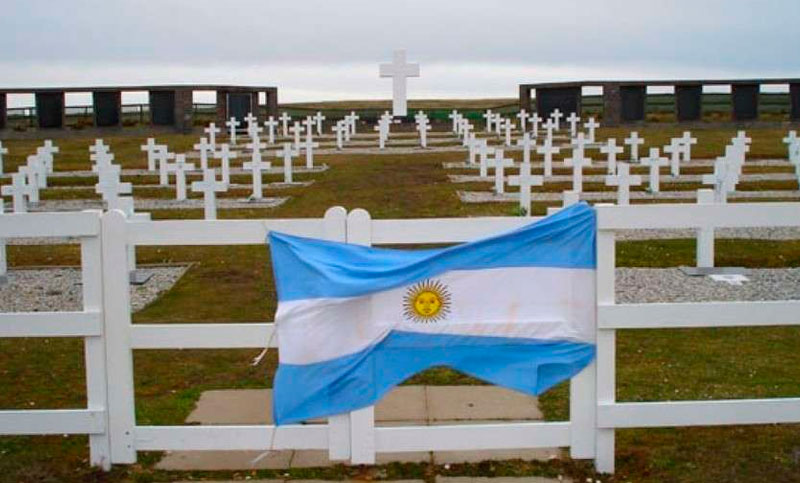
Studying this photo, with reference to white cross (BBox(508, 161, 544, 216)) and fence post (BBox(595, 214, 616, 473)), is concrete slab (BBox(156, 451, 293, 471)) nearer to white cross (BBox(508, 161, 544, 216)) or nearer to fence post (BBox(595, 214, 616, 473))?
fence post (BBox(595, 214, 616, 473))

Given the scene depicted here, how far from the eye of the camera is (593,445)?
5.80 meters

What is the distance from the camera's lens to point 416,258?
566 cm

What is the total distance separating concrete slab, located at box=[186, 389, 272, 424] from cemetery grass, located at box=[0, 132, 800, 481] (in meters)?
0.12

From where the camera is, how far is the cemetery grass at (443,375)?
5.90 meters

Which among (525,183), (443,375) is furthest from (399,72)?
(443,375)

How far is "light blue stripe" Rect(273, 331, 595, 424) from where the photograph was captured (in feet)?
18.5

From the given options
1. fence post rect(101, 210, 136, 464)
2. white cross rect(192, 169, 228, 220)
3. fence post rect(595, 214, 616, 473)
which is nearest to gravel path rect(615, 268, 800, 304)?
fence post rect(595, 214, 616, 473)

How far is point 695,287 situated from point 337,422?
7.60m

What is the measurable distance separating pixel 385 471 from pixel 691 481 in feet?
5.20

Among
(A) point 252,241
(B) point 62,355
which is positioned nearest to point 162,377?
(B) point 62,355

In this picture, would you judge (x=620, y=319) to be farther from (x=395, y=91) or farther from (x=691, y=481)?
(x=395, y=91)

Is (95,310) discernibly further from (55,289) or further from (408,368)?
(55,289)

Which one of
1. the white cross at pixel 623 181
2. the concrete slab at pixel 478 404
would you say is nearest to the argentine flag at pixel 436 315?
the concrete slab at pixel 478 404

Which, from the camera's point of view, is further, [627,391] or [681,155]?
[681,155]
